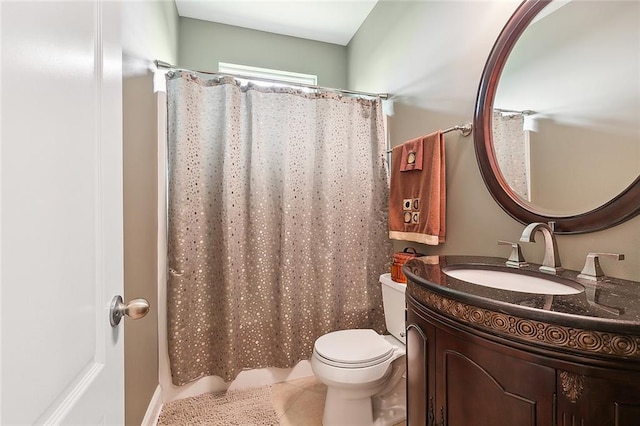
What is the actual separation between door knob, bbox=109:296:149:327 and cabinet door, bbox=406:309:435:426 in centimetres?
76

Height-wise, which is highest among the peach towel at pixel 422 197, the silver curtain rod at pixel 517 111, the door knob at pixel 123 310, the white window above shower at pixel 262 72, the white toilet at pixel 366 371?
the white window above shower at pixel 262 72

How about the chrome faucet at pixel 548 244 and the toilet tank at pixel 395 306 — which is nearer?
the chrome faucet at pixel 548 244

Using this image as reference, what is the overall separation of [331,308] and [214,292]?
2.60 feet

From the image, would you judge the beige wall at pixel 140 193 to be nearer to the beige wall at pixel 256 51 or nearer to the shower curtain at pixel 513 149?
the beige wall at pixel 256 51

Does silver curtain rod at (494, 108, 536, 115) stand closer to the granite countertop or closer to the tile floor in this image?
the granite countertop

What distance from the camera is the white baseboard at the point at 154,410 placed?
1531mm

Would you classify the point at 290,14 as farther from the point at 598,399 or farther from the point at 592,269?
the point at 598,399

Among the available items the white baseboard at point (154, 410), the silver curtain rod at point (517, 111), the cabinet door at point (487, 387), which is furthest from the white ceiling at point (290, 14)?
the white baseboard at point (154, 410)

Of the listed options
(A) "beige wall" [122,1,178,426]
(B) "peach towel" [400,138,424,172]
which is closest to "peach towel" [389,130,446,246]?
(B) "peach towel" [400,138,424,172]

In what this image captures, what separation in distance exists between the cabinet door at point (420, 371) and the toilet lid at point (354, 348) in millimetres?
430

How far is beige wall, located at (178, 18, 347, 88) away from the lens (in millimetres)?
2533

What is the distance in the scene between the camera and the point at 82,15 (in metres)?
0.54

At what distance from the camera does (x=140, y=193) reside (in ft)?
4.70

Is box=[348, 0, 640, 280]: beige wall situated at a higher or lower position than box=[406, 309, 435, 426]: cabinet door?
higher
